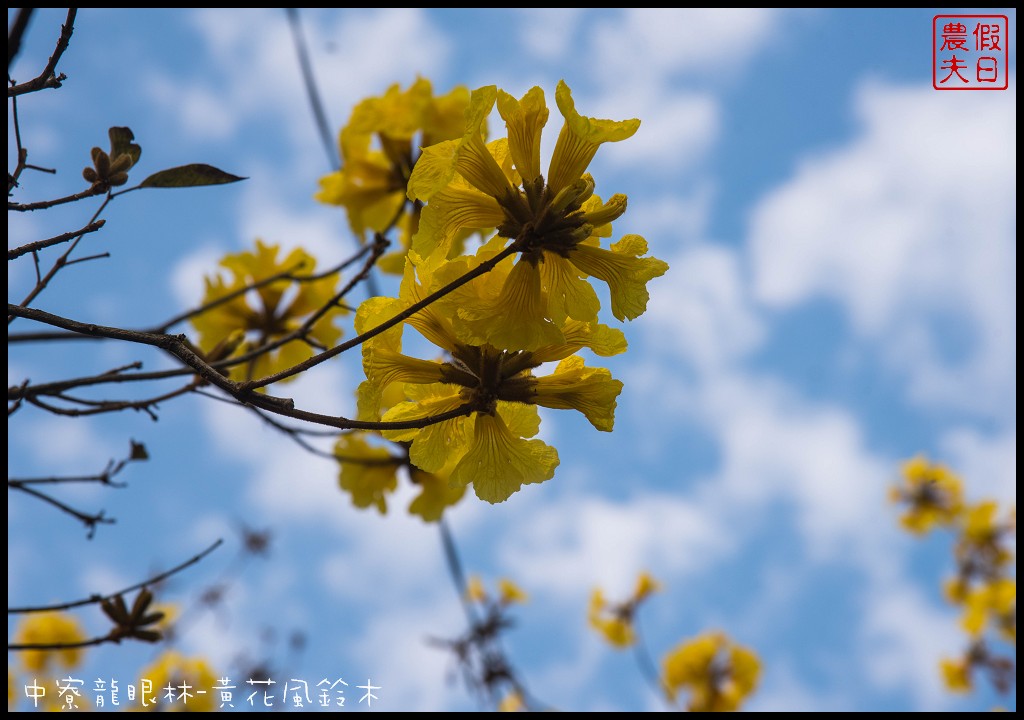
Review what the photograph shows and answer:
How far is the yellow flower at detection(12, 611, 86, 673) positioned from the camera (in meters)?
5.71

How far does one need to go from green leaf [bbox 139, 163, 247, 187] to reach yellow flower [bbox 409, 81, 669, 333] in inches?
16.1

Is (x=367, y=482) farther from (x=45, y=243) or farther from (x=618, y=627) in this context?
(x=618, y=627)

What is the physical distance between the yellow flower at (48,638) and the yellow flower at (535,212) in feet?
17.7

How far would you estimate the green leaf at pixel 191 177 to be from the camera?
1.58 m

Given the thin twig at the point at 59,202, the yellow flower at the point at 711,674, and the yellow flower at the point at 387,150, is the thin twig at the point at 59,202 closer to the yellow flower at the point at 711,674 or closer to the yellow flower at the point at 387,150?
the yellow flower at the point at 387,150

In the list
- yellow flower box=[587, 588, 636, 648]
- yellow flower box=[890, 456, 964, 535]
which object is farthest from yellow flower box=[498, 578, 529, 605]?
yellow flower box=[890, 456, 964, 535]

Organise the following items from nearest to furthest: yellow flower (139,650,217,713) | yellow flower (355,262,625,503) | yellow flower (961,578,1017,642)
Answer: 1. yellow flower (355,262,625,503)
2. yellow flower (139,650,217,713)
3. yellow flower (961,578,1017,642)

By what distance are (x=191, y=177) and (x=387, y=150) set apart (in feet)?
5.08

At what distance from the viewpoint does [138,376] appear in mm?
1977

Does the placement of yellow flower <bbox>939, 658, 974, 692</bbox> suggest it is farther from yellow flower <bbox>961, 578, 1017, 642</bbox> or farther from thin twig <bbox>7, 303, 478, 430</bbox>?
thin twig <bbox>7, 303, 478, 430</bbox>

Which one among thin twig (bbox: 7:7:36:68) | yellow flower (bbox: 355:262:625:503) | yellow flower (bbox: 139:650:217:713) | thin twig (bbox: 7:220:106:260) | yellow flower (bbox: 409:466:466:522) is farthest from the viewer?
yellow flower (bbox: 139:650:217:713)

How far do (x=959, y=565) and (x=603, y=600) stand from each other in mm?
4673

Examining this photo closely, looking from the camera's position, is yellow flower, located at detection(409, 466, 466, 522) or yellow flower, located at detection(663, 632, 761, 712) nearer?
yellow flower, located at detection(409, 466, 466, 522)

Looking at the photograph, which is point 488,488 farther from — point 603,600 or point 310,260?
point 603,600
